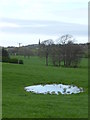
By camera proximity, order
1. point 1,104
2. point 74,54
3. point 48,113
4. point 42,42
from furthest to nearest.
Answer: point 42,42
point 74,54
point 1,104
point 48,113

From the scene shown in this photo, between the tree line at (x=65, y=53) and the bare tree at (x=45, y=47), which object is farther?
the bare tree at (x=45, y=47)

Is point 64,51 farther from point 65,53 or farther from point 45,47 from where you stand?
point 45,47

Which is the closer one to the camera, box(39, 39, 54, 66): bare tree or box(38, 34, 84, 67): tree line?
box(38, 34, 84, 67): tree line

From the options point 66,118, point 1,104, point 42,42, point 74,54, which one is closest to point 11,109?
point 1,104

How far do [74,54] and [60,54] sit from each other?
3.32 metres

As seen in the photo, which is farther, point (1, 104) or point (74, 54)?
point (74, 54)

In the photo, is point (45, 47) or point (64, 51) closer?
point (64, 51)

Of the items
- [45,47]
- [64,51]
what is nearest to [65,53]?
[64,51]

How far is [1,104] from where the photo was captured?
11672 mm

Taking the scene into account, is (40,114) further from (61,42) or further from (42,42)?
(42,42)

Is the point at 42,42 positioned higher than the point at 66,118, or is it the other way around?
the point at 42,42

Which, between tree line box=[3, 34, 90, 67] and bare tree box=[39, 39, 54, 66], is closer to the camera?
tree line box=[3, 34, 90, 67]

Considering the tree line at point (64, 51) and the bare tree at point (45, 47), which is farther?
the bare tree at point (45, 47)

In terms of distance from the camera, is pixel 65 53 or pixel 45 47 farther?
pixel 45 47
